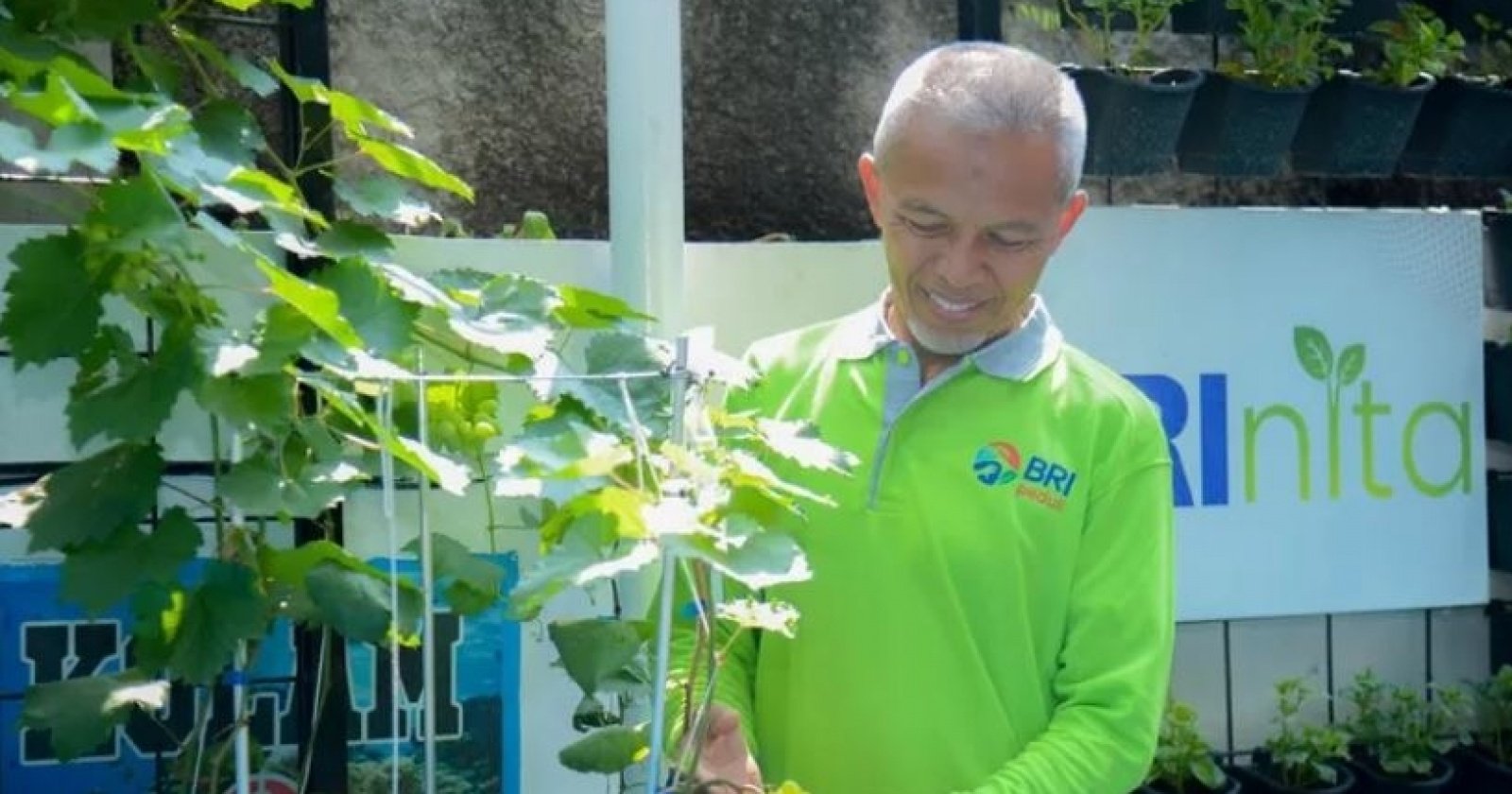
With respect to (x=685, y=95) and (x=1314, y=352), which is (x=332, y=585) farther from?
(x=1314, y=352)

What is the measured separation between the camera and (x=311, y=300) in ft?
4.86

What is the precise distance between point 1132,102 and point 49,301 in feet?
6.17

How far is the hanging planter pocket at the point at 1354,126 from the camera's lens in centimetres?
318

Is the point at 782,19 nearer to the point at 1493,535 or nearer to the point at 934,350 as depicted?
the point at 934,350

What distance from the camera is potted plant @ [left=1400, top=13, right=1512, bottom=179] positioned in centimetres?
329

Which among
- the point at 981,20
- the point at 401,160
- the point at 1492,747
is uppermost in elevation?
the point at 981,20

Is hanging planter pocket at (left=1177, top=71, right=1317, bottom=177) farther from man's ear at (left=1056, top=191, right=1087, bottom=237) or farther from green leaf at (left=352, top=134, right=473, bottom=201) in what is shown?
green leaf at (left=352, top=134, right=473, bottom=201)

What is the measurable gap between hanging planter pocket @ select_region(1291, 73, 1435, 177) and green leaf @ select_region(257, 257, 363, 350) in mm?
2166

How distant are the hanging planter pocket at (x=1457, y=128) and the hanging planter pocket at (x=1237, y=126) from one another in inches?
12.1

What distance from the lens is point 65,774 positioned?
2.42 meters

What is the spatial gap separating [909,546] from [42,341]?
2.72 feet

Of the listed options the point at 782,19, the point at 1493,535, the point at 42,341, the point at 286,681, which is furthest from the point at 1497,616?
the point at 42,341

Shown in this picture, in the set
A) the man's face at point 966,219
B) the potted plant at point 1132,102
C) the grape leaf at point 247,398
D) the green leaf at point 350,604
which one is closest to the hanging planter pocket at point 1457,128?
the potted plant at point 1132,102

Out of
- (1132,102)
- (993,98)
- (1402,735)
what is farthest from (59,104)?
(1402,735)
